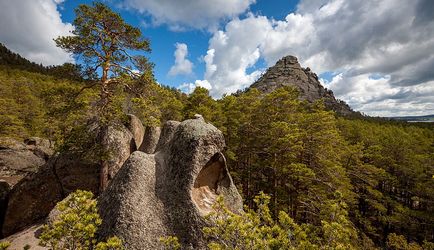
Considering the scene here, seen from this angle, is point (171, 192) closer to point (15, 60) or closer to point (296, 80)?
point (296, 80)

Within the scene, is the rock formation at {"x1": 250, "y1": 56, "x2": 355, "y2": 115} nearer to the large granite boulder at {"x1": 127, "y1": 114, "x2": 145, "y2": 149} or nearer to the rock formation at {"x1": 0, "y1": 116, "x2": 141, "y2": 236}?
the large granite boulder at {"x1": 127, "y1": 114, "x2": 145, "y2": 149}

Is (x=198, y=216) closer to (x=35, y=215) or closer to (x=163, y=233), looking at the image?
(x=163, y=233)

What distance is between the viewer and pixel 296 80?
16850 centimetres

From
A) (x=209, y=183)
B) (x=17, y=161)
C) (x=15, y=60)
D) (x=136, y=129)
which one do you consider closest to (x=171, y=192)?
(x=209, y=183)

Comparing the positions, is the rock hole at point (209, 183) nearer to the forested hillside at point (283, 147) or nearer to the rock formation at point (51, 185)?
the forested hillside at point (283, 147)

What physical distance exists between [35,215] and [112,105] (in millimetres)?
9196

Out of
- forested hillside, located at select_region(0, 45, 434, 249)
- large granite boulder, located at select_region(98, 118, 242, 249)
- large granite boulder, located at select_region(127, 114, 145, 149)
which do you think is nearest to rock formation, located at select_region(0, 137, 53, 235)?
forested hillside, located at select_region(0, 45, 434, 249)

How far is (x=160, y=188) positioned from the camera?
450 inches

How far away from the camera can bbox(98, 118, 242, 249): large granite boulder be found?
1012 cm

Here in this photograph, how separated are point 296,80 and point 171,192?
169598 mm

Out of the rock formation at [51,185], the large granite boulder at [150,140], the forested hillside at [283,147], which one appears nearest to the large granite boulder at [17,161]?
the forested hillside at [283,147]

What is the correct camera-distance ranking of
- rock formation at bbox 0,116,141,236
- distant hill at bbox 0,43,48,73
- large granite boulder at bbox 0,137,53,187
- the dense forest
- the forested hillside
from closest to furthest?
1. the dense forest
2. the forested hillside
3. rock formation at bbox 0,116,141,236
4. large granite boulder at bbox 0,137,53,187
5. distant hill at bbox 0,43,48,73

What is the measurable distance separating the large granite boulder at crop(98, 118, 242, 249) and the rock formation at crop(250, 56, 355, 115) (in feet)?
493

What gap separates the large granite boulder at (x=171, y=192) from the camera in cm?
1012
